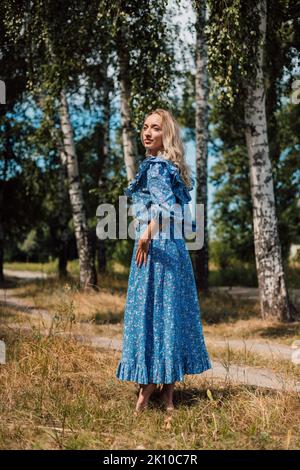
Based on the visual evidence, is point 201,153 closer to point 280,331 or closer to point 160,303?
point 280,331

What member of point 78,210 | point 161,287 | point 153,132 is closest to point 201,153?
point 78,210

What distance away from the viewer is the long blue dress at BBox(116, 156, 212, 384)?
12.9 feet

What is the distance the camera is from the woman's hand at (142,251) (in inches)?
152

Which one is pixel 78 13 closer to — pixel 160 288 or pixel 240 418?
pixel 160 288

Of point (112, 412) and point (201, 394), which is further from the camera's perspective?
point (201, 394)

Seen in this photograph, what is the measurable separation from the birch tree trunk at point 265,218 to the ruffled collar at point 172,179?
437 cm

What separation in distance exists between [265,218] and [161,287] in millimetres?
4781

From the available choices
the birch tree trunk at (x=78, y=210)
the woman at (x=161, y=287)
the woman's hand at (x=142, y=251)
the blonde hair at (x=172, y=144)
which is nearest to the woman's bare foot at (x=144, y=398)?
the woman at (x=161, y=287)

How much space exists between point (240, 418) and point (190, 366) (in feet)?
1.71

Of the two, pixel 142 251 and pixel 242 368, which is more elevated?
pixel 142 251

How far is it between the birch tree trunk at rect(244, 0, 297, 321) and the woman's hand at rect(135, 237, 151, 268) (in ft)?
15.8

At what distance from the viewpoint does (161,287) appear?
13.1 ft

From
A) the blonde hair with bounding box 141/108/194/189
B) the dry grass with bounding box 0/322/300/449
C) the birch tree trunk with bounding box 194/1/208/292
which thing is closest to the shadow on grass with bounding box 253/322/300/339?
the dry grass with bounding box 0/322/300/449

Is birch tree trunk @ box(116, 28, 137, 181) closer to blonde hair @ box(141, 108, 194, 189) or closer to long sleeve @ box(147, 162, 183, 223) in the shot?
→ blonde hair @ box(141, 108, 194, 189)
